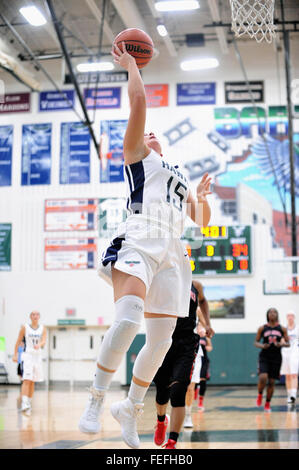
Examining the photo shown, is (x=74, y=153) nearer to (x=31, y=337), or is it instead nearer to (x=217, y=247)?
(x=217, y=247)

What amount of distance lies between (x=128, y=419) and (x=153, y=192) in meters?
1.28

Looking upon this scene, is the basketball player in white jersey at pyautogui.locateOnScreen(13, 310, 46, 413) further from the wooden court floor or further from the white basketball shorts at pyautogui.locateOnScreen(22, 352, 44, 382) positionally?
the wooden court floor

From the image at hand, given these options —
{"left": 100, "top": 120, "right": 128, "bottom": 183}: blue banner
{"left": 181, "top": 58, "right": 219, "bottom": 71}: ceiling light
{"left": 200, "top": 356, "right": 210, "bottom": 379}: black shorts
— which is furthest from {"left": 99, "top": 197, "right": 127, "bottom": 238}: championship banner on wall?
{"left": 200, "top": 356, "right": 210, "bottom": 379}: black shorts

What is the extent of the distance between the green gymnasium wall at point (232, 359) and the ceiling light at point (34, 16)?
8.96 metres

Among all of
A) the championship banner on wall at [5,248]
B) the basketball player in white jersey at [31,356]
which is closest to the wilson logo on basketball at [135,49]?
the basketball player in white jersey at [31,356]

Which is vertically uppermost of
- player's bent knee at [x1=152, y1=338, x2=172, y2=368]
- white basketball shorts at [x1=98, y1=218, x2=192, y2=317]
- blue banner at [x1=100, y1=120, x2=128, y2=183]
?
blue banner at [x1=100, y1=120, x2=128, y2=183]

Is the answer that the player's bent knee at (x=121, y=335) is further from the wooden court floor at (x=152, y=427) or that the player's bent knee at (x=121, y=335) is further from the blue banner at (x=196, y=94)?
the blue banner at (x=196, y=94)

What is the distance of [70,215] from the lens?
64.6ft

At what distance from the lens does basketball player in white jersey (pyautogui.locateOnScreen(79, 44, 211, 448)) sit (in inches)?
133

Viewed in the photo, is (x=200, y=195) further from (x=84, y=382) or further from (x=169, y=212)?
(x=84, y=382)

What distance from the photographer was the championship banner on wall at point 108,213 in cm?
1927

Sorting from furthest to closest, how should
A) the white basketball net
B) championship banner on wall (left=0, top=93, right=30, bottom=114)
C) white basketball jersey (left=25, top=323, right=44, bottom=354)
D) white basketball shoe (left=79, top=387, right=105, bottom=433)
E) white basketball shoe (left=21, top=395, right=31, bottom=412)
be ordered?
A: championship banner on wall (left=0, top=93, right=30, bottom=114) < white basketball jersey (left=25, top=323, right=44, bottom=354) < white basketball shoe (left=21, top=395, right=31, bottom=412) < the white basketball net < white basketball shoe (left=79, top=387, right=105, bottom=433)

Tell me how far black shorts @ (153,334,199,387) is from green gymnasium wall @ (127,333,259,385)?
1258cm

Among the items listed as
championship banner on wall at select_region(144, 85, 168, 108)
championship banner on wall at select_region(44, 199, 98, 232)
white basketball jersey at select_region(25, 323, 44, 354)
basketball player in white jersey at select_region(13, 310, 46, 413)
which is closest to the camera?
basketball player in white jersey at select_region(13, 310, 46, 413)
